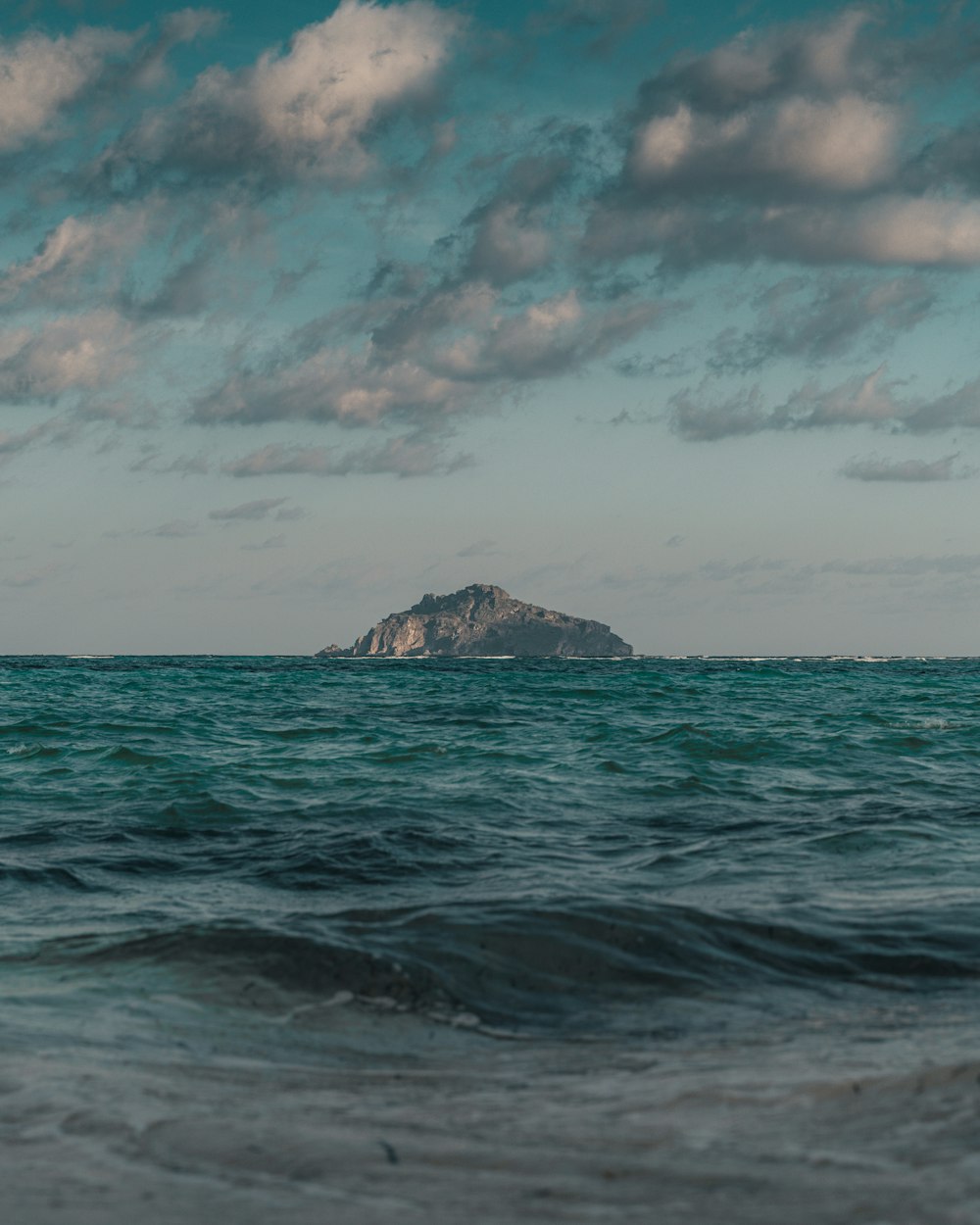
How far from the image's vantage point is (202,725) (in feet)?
90.0

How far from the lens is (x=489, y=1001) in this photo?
6.72 m

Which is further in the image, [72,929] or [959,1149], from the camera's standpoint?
[72,929]

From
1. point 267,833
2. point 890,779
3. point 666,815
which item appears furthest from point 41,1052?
point 890,779

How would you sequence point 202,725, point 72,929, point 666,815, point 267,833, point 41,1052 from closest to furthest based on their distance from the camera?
point 41,1052, point 72,929, point 267,833, point 666,815, point 202,725

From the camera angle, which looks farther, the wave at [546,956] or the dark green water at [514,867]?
the dark green water at [514,867]

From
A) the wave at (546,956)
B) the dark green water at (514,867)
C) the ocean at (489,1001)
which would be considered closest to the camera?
the ocean at (489,1001)

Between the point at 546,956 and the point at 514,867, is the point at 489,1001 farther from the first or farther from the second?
the point at 514,867

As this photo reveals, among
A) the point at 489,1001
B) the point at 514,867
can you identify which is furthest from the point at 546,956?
the point at 514,867

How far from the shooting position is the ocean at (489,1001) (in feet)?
12.1

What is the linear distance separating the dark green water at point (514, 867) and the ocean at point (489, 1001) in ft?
0.18

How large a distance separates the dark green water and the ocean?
0.05 metres

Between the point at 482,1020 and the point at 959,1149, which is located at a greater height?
Answer: the point at 959,1149

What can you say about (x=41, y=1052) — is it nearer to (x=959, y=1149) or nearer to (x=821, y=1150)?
(x=821, y=1150)

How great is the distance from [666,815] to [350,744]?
10.0 metres
